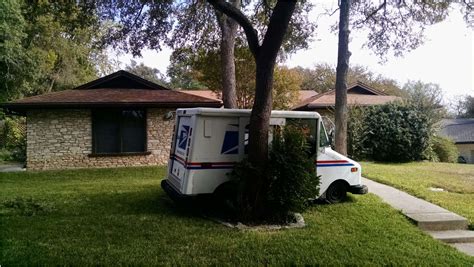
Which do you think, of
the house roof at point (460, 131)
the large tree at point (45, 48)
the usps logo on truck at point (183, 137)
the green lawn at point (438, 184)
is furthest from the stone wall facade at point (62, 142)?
the house roof at point (460, 131)

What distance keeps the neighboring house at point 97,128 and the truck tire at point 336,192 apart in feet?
24.8

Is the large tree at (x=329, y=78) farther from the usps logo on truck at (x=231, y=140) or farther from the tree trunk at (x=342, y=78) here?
the usps logo on truck at (x=231, y=140)

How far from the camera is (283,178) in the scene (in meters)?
6.09

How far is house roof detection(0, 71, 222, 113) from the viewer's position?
42.0ft

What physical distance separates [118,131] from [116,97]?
1335mm

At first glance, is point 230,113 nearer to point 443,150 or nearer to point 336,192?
point 336,192

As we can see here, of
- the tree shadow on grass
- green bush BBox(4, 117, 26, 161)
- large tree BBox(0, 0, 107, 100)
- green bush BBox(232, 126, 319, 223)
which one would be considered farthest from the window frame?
green bush BBox(4, 117, 26, 161)

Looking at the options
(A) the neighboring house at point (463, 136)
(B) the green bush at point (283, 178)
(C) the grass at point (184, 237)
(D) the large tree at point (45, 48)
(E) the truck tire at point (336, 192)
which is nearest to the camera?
(C) the grass at point (184, 237)

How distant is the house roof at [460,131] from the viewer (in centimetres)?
3956

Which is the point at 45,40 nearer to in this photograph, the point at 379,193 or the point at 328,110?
the point at 328,110

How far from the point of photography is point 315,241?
203 inches

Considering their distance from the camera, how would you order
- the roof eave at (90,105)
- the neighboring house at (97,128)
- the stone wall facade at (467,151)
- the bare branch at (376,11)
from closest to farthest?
the bare branch at (376,11)
the roof eave at (90,105)
the neighboring house at (97,128)
the stone wall facade at (467,151)

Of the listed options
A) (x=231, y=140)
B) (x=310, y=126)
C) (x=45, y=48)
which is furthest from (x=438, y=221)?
(x=45, y=48)

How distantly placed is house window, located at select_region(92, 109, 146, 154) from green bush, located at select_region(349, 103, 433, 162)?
955 cm
